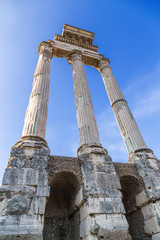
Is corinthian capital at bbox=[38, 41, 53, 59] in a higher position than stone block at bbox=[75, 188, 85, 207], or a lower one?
higher

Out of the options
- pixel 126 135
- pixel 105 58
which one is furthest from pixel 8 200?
pixel 105 58

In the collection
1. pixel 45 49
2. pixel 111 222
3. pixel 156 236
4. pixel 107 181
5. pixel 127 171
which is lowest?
pixel 156 236

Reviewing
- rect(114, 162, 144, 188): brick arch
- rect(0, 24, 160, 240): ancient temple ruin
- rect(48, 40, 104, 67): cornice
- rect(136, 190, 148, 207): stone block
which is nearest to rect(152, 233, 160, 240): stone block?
rect(0, 24, 160, 240): ancient temple ruin

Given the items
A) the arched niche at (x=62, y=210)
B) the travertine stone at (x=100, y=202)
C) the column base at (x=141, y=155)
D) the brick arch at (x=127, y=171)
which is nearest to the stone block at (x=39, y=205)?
A: the arched niche at (x=62, y=210)

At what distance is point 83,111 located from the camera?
35.2ft

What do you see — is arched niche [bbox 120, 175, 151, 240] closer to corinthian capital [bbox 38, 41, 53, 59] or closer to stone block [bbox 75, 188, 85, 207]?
stone block [bbox 75, 188, 85, 207]

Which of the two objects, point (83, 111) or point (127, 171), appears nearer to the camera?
point (127, 171)

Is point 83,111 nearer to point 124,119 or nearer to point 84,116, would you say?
point 84,116

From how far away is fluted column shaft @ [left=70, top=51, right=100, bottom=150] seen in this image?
944 centimetres

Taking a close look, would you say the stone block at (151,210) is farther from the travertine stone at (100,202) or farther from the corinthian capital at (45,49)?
the corinthian capital at (45,49)

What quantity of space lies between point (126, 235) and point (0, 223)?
→ 4145mm

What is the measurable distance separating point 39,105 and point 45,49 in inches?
283

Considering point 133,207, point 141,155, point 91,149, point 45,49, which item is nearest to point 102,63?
point 45,49

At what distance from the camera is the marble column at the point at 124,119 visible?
408 inches
